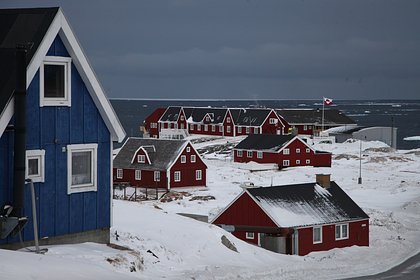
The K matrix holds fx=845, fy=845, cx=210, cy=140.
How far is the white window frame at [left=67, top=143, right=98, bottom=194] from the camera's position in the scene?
22609mm

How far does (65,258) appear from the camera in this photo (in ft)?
67.2

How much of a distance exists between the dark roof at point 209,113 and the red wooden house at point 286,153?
34.7m

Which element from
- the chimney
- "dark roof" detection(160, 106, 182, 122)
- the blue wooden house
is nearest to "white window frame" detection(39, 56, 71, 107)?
the blue wooden house

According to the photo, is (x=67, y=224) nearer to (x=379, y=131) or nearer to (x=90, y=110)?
(x=90, y=110)

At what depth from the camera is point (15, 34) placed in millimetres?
22156

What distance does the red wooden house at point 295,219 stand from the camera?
1511 inches

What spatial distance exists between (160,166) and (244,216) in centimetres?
3352

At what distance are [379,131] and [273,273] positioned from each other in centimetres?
11360

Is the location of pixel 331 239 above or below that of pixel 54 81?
Answer: below

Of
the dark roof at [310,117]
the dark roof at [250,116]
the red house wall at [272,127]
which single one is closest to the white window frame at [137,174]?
the red house wall at [272,127]

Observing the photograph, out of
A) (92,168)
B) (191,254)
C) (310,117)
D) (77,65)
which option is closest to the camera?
(77,65)

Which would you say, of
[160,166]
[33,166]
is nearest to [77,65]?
[33,166]

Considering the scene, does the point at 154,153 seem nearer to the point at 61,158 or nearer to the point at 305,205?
the point at 305,205

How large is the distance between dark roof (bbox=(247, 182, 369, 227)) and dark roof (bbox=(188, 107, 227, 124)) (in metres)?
88.4
